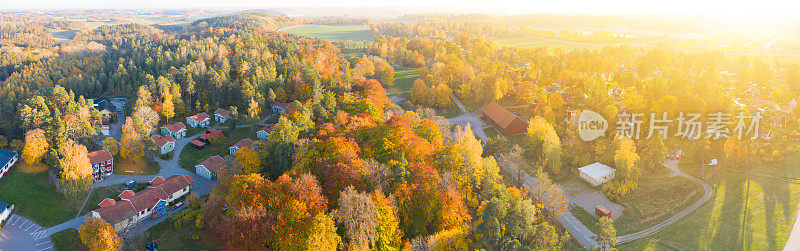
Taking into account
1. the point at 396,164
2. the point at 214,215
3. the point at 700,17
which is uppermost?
the point at 700,17

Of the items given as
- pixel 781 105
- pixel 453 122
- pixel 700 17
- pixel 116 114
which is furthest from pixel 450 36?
pixel 116 114

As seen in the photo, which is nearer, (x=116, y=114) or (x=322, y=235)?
(x=322, y=235)

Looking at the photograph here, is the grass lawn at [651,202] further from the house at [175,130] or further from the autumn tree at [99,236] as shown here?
the house at [175,130]

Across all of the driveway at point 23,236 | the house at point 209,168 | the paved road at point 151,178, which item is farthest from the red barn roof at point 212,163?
the driveway at point 23,236

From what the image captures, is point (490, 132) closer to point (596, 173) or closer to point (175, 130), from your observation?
point (596, 173)

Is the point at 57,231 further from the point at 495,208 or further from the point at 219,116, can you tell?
the point at 495,208

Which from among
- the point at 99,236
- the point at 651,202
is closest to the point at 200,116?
the point at 99,236
